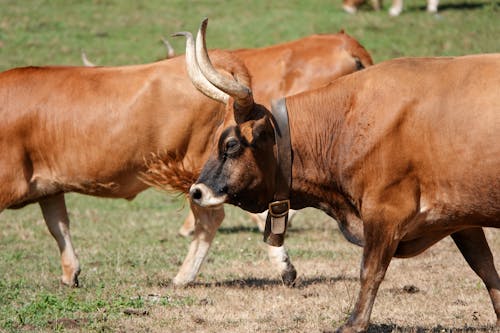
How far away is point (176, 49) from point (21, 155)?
46.4 feet

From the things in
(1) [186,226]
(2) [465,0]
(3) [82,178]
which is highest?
(3) [82,178]

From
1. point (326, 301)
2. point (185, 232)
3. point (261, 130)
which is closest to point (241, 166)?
point (261, 130)

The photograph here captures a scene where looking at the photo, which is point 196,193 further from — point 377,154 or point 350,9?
point 350,9

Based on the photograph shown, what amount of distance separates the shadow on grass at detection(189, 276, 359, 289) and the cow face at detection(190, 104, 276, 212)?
7.17ft

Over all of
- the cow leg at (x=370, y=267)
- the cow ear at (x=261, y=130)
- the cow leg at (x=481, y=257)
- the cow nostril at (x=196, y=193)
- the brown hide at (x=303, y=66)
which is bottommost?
the brown hide at (x=303, y=66)

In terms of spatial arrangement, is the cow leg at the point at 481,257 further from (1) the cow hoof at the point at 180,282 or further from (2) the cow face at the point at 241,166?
(1) the cow hoof at the point at 180,282

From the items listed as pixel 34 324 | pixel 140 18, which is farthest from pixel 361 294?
pixel 140 18

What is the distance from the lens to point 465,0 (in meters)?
28.1

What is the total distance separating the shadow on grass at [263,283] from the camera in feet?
27.6

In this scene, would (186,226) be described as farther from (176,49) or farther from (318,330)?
(176,49)

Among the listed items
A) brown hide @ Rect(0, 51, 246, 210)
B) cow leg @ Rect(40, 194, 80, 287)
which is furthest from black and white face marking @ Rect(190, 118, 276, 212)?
cow leg @ Rect(40, 194, 80, 287)

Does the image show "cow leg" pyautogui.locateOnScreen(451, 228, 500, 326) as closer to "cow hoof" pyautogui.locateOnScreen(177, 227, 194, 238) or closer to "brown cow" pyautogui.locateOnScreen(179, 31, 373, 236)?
"brown cow" pyautogui.locateOnScreen(179, 31, 373, 236)

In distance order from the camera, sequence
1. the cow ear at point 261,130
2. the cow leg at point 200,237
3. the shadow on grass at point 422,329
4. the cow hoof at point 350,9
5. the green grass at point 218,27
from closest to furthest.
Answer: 1. the cow ear at point 261,130
2. the shadow on grass at point 422,329
3. the cow leg at point 200,237
4. the green grass at point 218,27
5. the cow hoof at point 350,9

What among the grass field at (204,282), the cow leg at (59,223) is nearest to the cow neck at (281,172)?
the grass field at (204,282)
